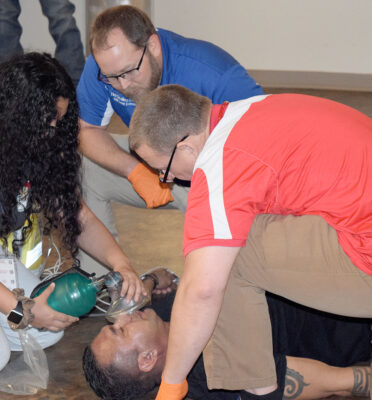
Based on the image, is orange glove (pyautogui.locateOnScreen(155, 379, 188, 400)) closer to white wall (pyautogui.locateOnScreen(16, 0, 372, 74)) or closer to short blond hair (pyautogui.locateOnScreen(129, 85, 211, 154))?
short blond hair (pyautogui.locateOnScreen(129, 85, 211, 154))

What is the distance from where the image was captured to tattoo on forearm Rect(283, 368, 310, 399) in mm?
1856

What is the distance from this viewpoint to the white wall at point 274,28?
611cm

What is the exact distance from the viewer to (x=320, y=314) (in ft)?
6.81

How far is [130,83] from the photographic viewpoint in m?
2.25

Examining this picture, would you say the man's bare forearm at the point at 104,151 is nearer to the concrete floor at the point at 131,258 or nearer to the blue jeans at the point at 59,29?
the concrete floor at the point at 131,258

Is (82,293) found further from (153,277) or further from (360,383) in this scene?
(360,383)

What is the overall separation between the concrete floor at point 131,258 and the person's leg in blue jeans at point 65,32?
4.33 ft

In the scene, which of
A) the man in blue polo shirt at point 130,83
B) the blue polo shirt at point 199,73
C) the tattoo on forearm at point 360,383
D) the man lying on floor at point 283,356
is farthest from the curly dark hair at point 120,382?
the blue polo shirt at point 199,73

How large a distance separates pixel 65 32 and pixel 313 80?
2.82m

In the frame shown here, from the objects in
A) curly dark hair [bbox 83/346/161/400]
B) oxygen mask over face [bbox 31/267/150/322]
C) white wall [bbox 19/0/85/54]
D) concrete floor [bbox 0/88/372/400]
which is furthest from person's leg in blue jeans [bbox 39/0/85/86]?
curly dark hair [bbox 83/346/161/400]

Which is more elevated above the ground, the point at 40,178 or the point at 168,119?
the point at 168,119

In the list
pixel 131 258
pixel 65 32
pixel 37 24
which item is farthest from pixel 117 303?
pixel 37 24

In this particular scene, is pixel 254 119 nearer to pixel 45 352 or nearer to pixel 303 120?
pixel 303 120

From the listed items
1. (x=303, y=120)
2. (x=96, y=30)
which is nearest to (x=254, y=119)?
(x=303, y=120)
